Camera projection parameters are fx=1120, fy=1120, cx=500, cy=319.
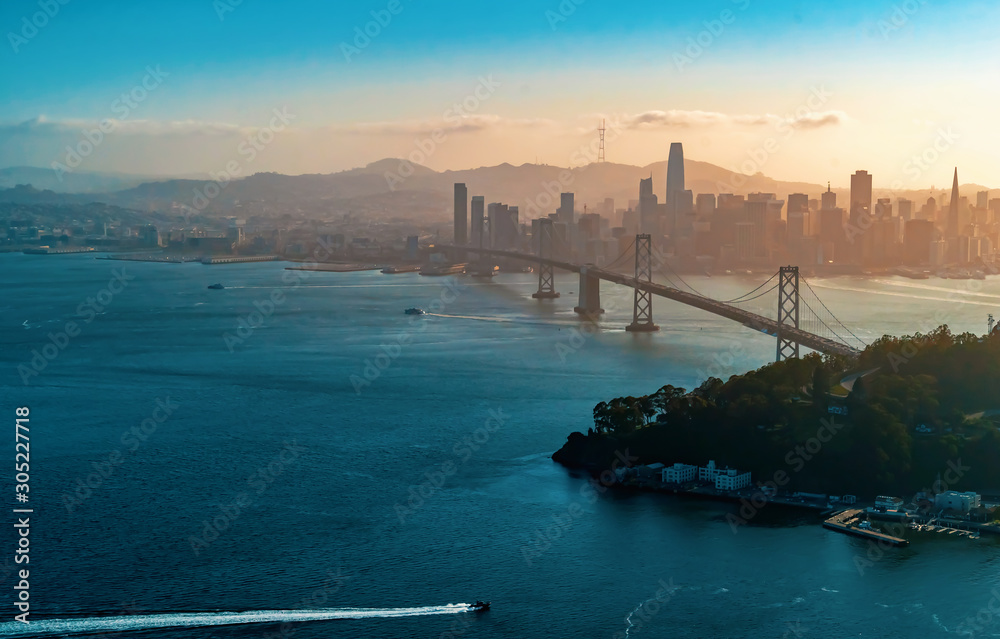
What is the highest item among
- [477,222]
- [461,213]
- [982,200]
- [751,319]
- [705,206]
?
[982,200]

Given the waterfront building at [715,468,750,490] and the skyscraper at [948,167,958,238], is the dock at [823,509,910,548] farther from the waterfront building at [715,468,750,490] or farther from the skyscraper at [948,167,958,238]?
the skyscraper at [948,167,958,238]

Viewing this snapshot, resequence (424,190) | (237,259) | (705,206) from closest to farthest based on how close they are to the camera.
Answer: (705,206), (237,259), (424,190)

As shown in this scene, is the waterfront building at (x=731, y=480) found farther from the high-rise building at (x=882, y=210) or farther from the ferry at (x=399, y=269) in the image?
the high-rise building at (x=882, y=210)

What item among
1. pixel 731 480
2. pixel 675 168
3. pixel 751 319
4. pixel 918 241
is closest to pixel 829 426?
pixel 731 480

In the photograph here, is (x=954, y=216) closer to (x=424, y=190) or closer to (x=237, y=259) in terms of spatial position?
(x=237, y=259)

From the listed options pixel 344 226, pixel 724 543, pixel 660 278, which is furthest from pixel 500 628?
pixel 344 226

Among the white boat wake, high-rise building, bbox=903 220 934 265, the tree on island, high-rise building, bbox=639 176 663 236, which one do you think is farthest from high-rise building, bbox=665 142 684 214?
the white boat wake

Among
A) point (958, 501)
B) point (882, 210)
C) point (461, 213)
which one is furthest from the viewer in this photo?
point (461, 213)
